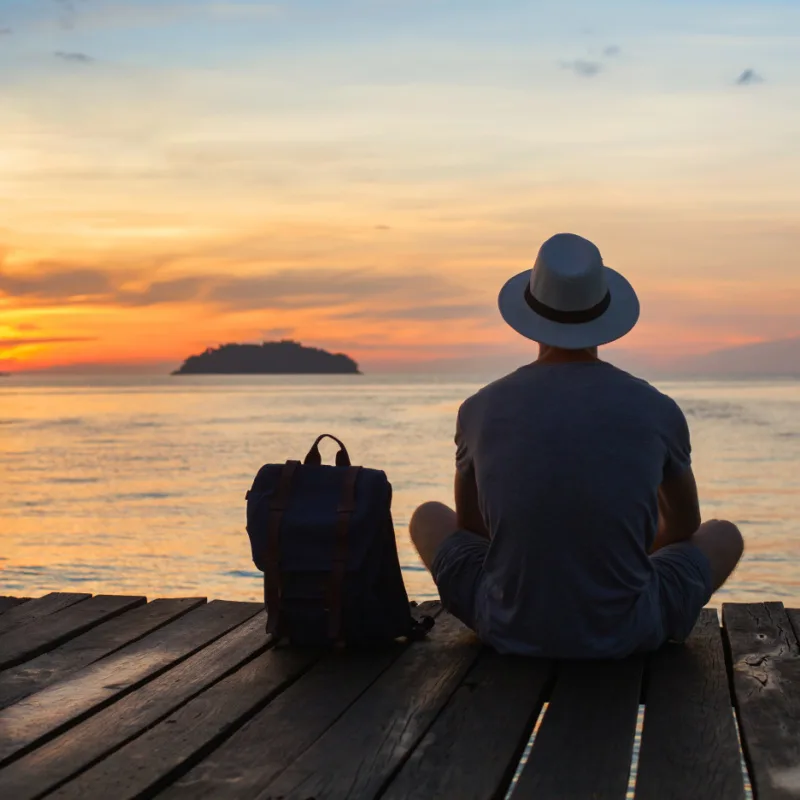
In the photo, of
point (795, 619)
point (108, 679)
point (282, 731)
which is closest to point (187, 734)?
point (282, 731)

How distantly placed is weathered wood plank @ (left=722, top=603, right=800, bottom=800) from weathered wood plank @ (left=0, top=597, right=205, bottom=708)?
2.17 metres

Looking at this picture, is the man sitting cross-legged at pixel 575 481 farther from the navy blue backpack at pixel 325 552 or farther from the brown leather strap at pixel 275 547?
the brown leather strap at pixel 275 547

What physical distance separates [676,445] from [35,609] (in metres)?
2.77

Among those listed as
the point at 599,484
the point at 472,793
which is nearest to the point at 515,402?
the point at 599,484

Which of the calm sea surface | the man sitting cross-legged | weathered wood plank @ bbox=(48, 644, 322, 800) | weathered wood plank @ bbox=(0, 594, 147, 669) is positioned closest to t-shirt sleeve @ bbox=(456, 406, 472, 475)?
the man sitting cross-legged

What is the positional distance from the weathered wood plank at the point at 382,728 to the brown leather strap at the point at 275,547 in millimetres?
470

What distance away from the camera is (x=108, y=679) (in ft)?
11.9

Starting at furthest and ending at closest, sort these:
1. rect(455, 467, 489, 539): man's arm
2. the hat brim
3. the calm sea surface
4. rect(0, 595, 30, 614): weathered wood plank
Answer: the calm sea surface, rect(0, 595, 30, 614): weathered wood plank, rect(455, 467, 489, 539): man's arm, the hat brim

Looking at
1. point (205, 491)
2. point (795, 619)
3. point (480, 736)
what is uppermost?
point (480, 736)

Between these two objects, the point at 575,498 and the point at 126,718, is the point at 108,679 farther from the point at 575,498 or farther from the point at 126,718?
the point at 575,498

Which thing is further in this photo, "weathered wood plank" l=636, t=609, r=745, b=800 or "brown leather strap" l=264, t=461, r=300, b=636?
"brown leather strap" l=264, t=461, r=300, b=636

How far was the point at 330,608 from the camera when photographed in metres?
3.82

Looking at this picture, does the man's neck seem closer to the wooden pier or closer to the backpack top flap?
the backpack top flap

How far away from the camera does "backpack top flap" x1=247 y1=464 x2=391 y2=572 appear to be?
3779mm
